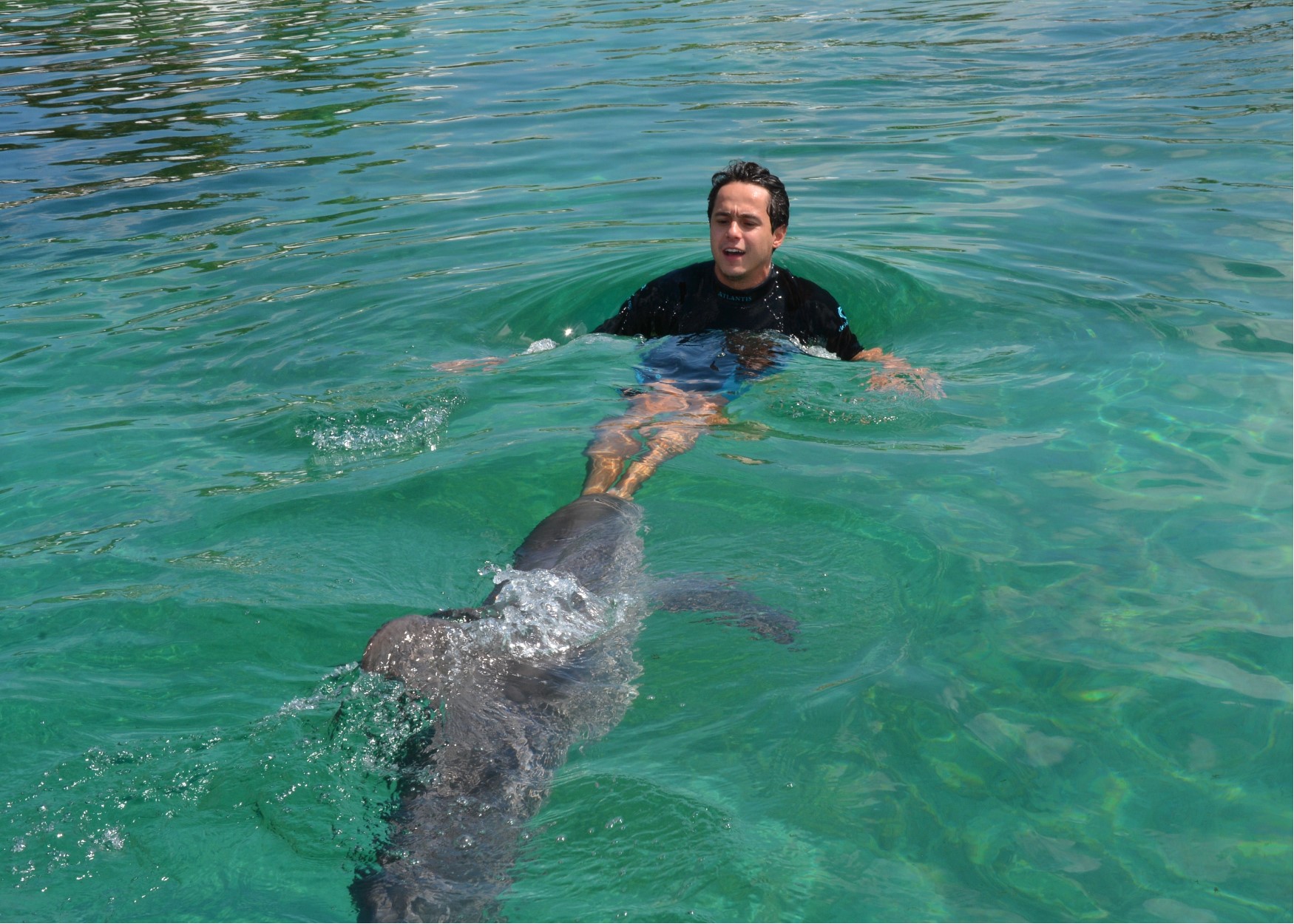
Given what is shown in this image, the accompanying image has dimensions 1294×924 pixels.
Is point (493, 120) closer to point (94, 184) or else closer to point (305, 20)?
point (94, 184)

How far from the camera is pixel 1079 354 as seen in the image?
6.42 m

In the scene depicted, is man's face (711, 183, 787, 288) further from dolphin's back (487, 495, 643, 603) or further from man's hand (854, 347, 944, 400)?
dolphin's back (487, 495, 643, 603)

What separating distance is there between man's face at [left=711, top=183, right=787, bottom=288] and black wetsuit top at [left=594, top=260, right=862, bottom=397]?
0.63 feet

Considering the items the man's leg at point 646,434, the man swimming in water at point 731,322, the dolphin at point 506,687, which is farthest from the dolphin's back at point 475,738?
Result: the man swimming in water at point 731,322

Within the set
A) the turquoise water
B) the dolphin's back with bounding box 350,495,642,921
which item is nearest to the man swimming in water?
the turquoise water

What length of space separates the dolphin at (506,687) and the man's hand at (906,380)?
1.90m

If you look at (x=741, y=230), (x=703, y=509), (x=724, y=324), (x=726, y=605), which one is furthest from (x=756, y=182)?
(x=726, y=605)

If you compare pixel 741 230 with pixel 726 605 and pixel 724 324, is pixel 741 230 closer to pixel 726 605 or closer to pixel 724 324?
pixel 724 324

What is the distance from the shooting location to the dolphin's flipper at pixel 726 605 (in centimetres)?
410

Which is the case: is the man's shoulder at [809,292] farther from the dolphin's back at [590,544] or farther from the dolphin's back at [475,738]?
the dolphin's back at [475,738]

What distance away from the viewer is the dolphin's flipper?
13.5ft

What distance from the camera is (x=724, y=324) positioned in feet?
22.0

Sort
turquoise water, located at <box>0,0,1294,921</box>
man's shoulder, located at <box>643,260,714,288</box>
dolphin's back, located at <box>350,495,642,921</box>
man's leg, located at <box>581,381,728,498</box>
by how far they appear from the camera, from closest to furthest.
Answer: dolphin's back, located at <box>350,495,642,921</box>, turquoise water, located at <box>0,0,1294,921</box>, man's leg, located at <box>581,381,728,498</box>, man's shoulder, located at <box>643,260,714,288</box>

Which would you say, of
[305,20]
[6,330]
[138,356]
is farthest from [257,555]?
[305,20]
